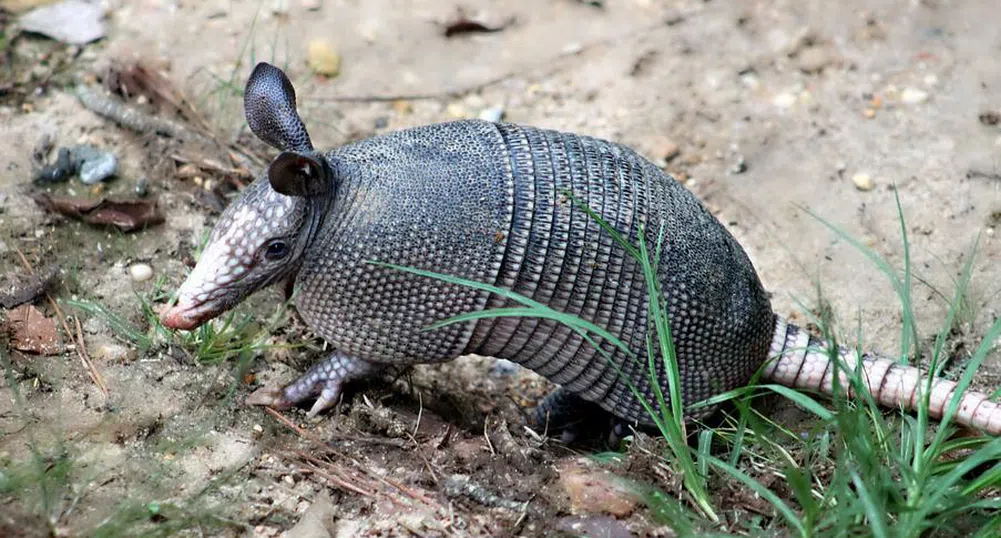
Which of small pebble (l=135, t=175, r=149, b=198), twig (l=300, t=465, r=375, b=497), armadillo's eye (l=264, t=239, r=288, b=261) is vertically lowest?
twig (l=300, t=465, r=375, b=497)

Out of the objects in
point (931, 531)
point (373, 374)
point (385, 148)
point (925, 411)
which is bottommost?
point (373, 374)

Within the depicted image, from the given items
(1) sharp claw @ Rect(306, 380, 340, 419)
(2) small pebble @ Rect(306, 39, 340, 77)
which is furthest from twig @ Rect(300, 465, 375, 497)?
Result: (2) small pebble @ Rect(306, 39, 340, 77)

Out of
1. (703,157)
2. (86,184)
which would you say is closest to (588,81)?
(703,157)

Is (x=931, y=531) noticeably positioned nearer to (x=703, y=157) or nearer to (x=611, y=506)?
(x=611, y=506)

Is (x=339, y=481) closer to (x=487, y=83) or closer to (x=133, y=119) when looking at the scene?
(x=133, y=119)

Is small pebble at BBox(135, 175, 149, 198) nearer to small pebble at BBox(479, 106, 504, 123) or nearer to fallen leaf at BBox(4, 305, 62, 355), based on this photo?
fallen leaf at BBox(4, 305, 62, 355)

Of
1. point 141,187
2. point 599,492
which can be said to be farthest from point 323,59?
point 599,492

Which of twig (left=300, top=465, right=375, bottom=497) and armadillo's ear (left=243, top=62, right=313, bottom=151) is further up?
armadillo's ear (left=243, top=62, right=313, bottom=151)
